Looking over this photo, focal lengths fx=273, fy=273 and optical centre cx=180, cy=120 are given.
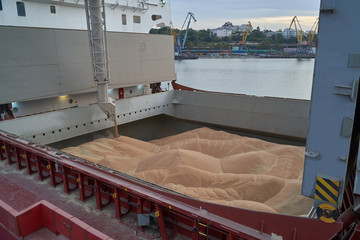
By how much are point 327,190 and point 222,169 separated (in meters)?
3.62

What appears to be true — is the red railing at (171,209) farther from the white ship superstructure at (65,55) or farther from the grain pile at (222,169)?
the white ship superstructure at (65,55)

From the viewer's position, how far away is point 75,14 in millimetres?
9773

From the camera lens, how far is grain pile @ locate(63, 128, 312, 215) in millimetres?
4137

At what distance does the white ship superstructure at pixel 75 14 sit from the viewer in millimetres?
8477

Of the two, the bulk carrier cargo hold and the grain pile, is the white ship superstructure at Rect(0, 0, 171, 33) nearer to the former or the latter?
the bulk carrier cargo hold

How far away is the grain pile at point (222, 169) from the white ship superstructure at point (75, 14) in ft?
15.4

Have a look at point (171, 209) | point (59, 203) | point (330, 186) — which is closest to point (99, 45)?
point (59, 203)

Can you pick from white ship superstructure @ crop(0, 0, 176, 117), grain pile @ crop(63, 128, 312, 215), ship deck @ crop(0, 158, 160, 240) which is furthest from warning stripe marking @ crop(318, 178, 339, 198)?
white ship superstructure @ crop(0, 0, 176, 117)

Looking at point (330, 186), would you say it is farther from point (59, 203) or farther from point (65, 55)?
point (65, 55)

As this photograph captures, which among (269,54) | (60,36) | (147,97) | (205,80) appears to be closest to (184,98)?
(147,97)

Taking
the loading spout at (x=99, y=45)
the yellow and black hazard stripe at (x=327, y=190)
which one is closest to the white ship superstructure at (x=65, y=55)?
the loading spout at (x=99, y=45)

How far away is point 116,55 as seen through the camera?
8812mm

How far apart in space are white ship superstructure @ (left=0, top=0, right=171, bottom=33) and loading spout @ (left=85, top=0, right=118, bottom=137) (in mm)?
3182

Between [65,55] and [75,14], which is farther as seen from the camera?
[75,14]
